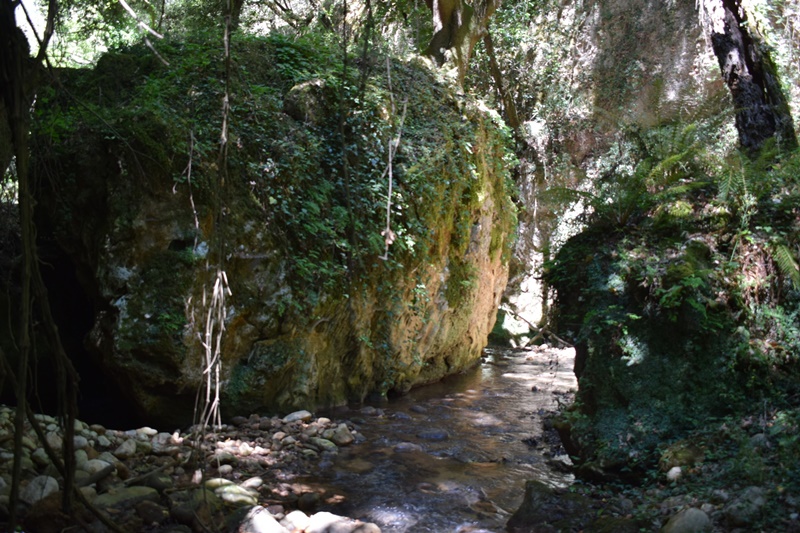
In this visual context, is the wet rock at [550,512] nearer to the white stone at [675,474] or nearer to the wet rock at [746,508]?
the white stone at [675,474]

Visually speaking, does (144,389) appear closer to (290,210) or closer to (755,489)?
(290,210)

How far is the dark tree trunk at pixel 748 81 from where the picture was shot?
6.45 meters

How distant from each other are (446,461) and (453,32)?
8635mm

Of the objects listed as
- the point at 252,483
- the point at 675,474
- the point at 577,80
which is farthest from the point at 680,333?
the point at 577,80

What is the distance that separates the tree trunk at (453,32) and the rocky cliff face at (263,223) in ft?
5.94

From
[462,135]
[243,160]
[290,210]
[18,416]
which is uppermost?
[462,135]

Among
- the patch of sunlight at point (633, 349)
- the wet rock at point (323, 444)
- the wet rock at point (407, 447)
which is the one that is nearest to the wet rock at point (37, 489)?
the wet rock at point (323, 444)

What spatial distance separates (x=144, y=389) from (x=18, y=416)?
4.84 m

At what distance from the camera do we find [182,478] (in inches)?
201

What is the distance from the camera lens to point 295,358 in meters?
7.31

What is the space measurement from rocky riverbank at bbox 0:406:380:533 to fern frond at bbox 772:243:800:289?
140 inches

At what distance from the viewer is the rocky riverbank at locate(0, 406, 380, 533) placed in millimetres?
3969

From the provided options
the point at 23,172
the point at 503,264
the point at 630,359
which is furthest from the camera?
the point at 503,264

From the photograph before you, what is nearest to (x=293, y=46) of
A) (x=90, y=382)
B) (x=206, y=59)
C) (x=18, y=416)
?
(x=206, y=59)
